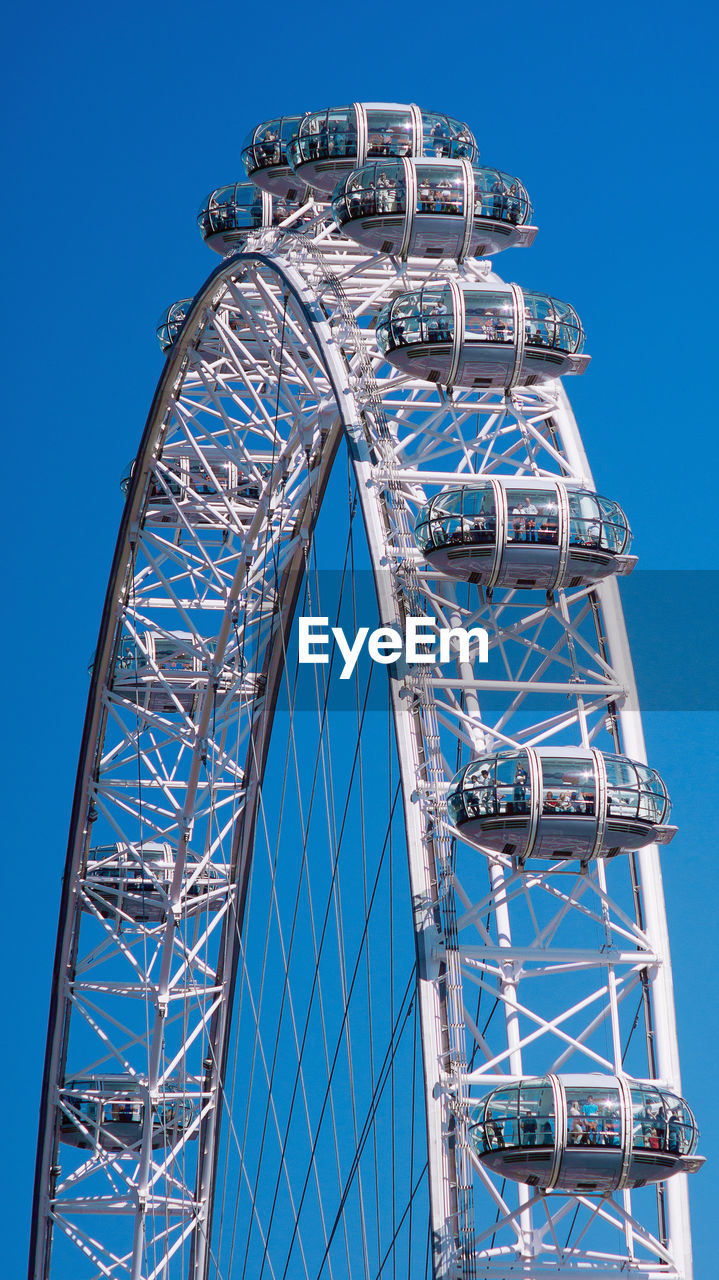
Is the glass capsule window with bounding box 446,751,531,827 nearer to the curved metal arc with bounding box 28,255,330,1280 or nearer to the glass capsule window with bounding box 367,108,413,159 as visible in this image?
the glass capsule window with bounding box 367,108,413,159

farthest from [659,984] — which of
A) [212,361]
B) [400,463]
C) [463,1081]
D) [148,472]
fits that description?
[212,361]

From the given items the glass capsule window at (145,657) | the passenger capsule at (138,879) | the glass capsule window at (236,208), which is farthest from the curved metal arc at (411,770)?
the passenger capsule at (138,879)

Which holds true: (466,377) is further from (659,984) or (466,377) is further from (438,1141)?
(438,1141)

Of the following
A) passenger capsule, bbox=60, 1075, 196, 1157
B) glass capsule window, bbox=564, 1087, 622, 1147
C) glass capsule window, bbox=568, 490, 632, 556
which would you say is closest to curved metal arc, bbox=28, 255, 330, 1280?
passenger capsule, bbox=60, 1075, 196, 1157

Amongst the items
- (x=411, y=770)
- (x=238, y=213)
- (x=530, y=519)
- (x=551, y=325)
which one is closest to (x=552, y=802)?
(x=411, y=770)

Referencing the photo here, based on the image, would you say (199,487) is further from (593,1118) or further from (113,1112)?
(593,1118)

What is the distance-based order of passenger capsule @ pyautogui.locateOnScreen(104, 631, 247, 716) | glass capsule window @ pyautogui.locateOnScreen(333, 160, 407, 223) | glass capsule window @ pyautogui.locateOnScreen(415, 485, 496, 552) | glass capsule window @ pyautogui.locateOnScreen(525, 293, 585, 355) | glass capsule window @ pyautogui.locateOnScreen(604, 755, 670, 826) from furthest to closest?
1. passenger capsule @ pyautogui.locateOnScreen(104, 631, 247, 716)
2. glass capsule window @ pyautogui.locateOnScreen(333, 160, 407, 223)
3. glass capsule window @ pyautogui.locateOnScreen(525, 293, 585, 355)
4. glass capsule window @ pyautogui.locateOnScreen(415, 485, 496, 552)
5. glass capsule window @ pyautogui.locateOnScreen(604, 755, 670, 826)

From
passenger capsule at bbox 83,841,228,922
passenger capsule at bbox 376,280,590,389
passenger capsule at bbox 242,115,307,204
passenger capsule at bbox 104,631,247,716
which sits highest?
passenger capsule at bbox 242,115,307,204
